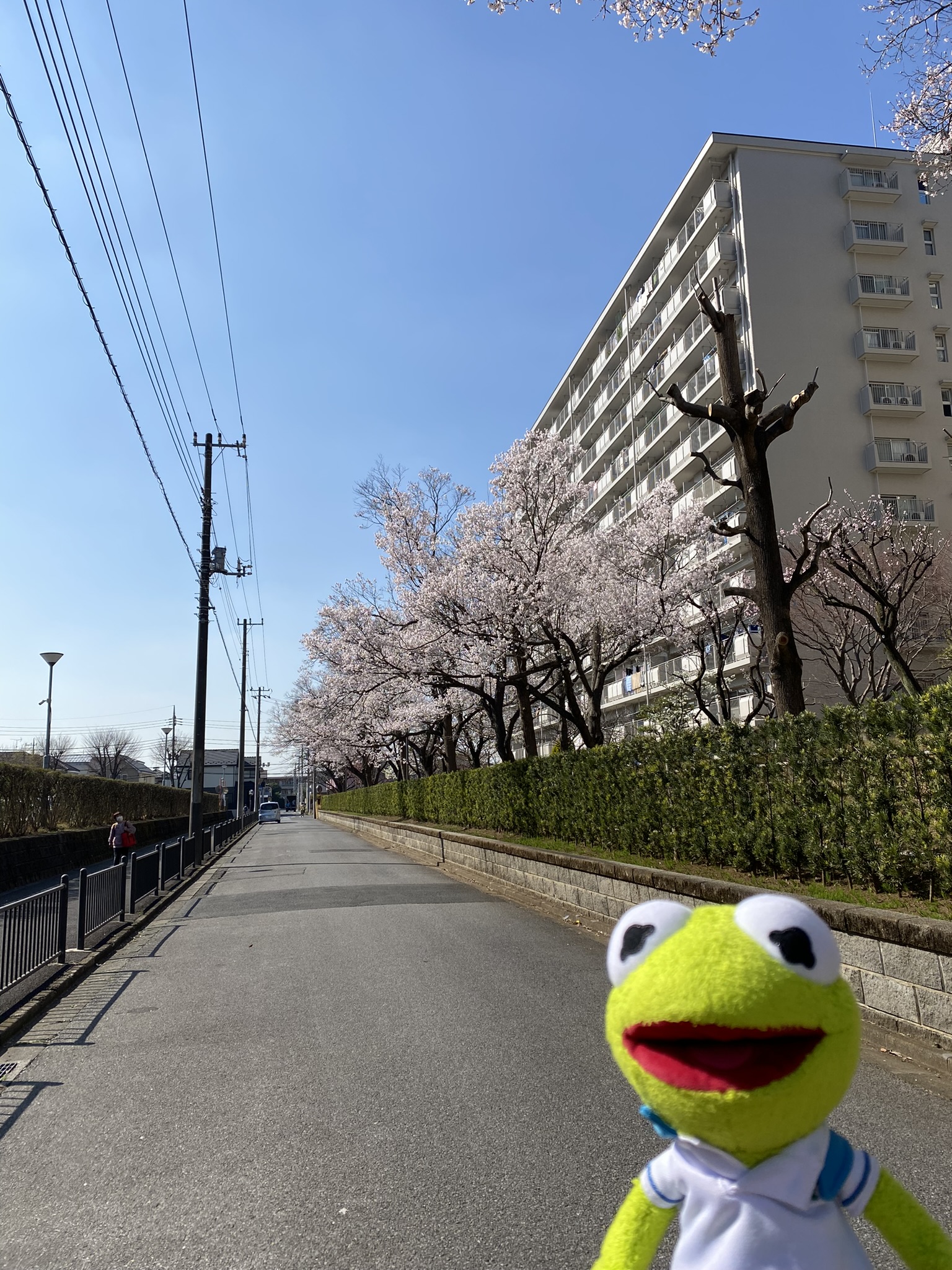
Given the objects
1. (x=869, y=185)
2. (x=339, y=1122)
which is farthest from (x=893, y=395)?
(x=339, y=1122)

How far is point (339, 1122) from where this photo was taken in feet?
14.8

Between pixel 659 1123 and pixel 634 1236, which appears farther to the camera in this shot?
pixel 659 1123

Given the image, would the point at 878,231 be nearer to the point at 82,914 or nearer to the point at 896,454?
the point at 896,454

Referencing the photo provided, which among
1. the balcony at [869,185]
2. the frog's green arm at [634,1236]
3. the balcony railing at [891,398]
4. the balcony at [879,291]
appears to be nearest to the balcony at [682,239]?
the balcony at [869,185]

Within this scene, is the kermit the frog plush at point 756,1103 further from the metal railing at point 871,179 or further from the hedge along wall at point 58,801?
the metal railing at point 871,179

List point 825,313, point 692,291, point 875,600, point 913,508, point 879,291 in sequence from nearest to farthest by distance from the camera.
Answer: point 875,600, point 913,508, point 825,313, point 879,291, point 692,291

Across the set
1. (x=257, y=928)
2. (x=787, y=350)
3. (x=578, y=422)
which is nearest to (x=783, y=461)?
(x=787, y=350)

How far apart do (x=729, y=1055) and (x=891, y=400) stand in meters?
42.9

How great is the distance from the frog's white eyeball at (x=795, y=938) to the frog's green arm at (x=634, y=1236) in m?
→ 0.56

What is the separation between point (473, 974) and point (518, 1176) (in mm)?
4298

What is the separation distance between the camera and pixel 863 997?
604 cm

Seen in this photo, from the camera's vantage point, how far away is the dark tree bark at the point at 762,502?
998 cm

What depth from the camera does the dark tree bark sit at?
393 inches

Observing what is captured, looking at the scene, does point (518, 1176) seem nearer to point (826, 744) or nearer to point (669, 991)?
point (669, 991)
